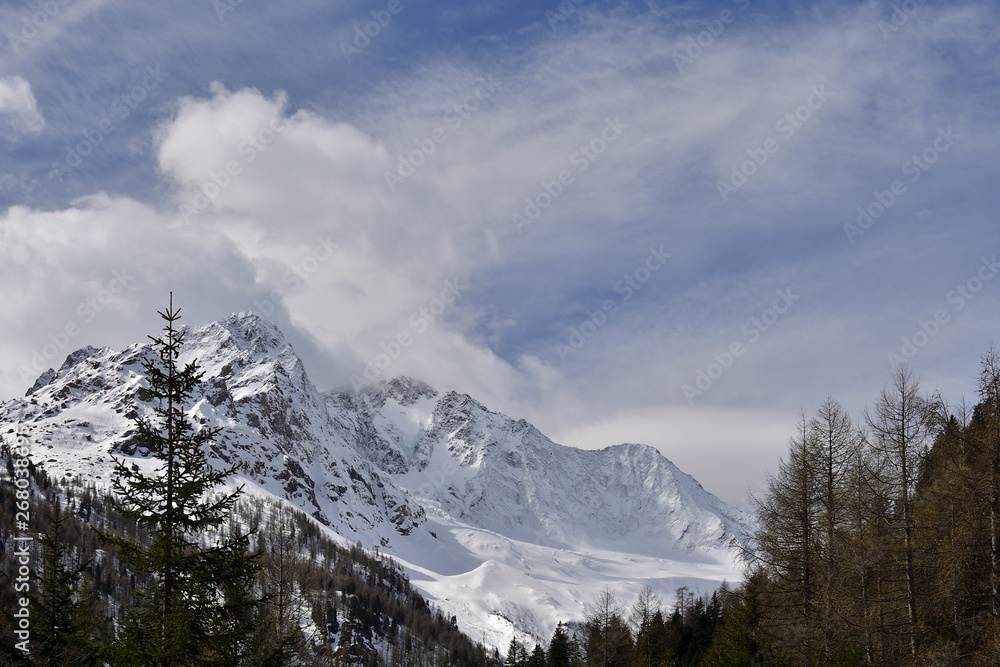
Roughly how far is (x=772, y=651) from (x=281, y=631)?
20.5 meters

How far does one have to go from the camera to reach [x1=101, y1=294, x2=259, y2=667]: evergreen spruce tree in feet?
48.1

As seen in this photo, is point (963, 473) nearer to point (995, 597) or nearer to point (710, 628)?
point (995, 597)

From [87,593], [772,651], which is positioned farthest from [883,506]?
[87,593]

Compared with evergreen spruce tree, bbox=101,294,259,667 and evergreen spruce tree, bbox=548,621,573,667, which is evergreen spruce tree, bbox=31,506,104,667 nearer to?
evergreen spruce tree, bbox=101,294,259,667

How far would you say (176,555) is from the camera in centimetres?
1513

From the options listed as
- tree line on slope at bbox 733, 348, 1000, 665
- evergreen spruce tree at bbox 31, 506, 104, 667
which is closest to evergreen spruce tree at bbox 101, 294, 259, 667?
evergreen spruce tree at bbox 31, 506, 104, 667

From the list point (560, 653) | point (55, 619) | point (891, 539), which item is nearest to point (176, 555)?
point (55, 619)

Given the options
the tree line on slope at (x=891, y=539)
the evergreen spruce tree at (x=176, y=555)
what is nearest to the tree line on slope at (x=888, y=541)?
the tree line on slope at (x=891, y=539)

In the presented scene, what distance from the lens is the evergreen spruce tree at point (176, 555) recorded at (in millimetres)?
14656

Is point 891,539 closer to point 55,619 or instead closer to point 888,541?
point 888,541

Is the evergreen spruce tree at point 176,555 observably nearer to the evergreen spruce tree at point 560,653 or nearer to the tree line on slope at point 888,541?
the tree line on slope at point 888,541

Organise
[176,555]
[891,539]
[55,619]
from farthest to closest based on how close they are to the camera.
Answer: [891,539] < [55,619] < [176,555]

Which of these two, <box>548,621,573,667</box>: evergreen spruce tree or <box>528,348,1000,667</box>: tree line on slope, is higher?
<box>528,348,1000,667</box>: tree line on slope

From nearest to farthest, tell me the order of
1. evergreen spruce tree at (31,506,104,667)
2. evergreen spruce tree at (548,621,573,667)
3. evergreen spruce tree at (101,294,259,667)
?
evergreen spruce tree at (101,294,259,667)
evergreen spruce tree at (31,506,104,667)
evergreen spruce tree at (548,621,573,667)
